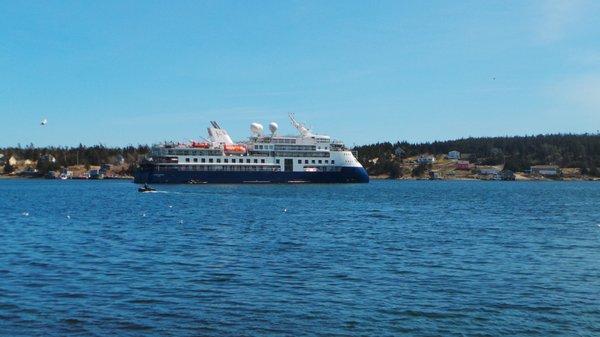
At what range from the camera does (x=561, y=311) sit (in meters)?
18.4

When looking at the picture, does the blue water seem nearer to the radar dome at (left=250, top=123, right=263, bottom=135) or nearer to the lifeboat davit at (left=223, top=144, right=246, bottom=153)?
the lifeboat davit at (left=223, top=144, right=246, bottom=153)

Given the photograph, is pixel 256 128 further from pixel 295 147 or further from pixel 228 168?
pixel 228 168

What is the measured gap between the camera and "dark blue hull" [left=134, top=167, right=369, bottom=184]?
129 m

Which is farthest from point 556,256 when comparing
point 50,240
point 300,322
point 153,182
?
point 153,182

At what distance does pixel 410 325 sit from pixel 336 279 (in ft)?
21.5

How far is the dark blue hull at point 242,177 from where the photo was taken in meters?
129

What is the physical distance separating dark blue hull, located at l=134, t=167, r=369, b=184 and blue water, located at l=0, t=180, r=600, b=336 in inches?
3380

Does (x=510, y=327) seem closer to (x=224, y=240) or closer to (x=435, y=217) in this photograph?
(x=224, y=240)

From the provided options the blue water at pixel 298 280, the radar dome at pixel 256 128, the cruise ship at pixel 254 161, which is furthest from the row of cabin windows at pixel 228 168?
the blue water at pixel 298 280

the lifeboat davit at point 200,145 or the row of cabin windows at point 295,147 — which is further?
the row of cabin windows at point 295,147

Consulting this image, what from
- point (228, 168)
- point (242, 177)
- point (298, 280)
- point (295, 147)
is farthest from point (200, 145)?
point (298, 280)

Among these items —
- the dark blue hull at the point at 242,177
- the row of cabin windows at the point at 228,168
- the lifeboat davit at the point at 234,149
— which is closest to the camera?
the dark blue hull at the point at 242,177

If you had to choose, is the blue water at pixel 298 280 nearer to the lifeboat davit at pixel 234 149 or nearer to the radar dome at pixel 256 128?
the lifeboat davit at pixel 234 149

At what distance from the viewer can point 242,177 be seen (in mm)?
132500
